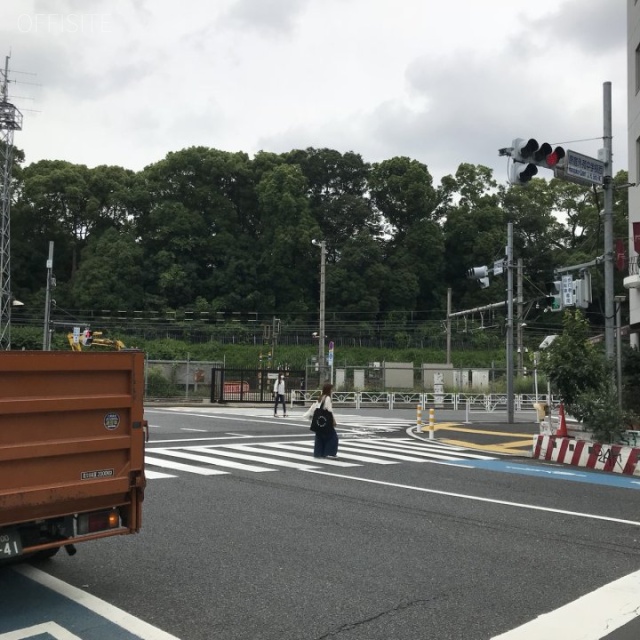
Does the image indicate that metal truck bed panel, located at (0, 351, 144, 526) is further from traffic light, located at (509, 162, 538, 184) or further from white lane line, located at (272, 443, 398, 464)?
traffic light, located at (509, 162, 538, 184)

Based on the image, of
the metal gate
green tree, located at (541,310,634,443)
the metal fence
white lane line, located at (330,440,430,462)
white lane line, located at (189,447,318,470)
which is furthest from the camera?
the metal gate

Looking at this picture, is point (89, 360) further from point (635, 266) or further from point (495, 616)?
point (635, 266)

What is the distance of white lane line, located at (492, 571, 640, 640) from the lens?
4930mm

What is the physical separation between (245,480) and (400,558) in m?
5.34

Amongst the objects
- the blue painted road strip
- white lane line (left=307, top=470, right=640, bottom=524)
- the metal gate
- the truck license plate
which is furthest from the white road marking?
the metal gate

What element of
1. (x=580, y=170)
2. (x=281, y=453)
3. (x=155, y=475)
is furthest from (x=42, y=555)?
(x=580, y=170)

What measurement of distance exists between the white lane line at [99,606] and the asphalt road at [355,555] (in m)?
0.08

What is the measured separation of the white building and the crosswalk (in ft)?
26.4

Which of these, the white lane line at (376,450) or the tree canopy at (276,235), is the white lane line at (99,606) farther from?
the tree canopy at (276,235)

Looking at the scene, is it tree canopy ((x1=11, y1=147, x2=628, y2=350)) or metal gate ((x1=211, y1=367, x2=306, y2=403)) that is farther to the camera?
tree canopy ((x1=11, y1=147, x2=628, y2=350))

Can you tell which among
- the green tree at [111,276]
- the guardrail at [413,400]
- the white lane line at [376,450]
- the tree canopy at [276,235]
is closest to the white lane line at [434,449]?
the white lane line at [376,450]

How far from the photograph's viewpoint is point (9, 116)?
3828 centimetres

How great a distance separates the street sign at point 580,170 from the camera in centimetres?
1512

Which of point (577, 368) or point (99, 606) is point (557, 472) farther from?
point (99, 606)
